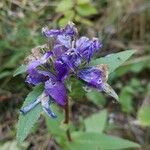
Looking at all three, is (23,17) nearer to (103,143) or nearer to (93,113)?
(93,113)

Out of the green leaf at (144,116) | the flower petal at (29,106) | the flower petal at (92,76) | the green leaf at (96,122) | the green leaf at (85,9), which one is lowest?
the green leaf at (144,116)

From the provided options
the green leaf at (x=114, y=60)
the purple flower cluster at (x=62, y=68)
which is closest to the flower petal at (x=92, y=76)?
the purple flower cluster at (x=62, y=68)

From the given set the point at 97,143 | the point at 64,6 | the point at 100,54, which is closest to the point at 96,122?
the point at 97,143

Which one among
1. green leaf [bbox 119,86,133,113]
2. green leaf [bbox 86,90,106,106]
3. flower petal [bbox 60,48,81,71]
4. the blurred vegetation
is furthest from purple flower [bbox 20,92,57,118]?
green leaf [bbox 119,86,133,113]

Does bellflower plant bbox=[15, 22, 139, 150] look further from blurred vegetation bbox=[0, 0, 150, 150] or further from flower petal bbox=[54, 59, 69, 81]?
blurred vegetation bbox=[0, 0, 150, 150]

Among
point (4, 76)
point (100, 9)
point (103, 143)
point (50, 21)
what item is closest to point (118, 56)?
point (103, 143)

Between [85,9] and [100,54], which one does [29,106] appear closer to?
[85,9]

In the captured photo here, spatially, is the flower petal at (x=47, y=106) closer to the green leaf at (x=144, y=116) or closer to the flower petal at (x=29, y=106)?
the flower petal at (x=29, y=106)

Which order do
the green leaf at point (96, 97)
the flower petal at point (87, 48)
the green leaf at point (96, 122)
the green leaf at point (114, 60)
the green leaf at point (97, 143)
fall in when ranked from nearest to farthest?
the flower petal at point (87, 48) < the green leaf at point (114, 60) < the green leaf at point (97, 143) < the green leaf at point (96, 122) < the green leaf at point (96, 97)
